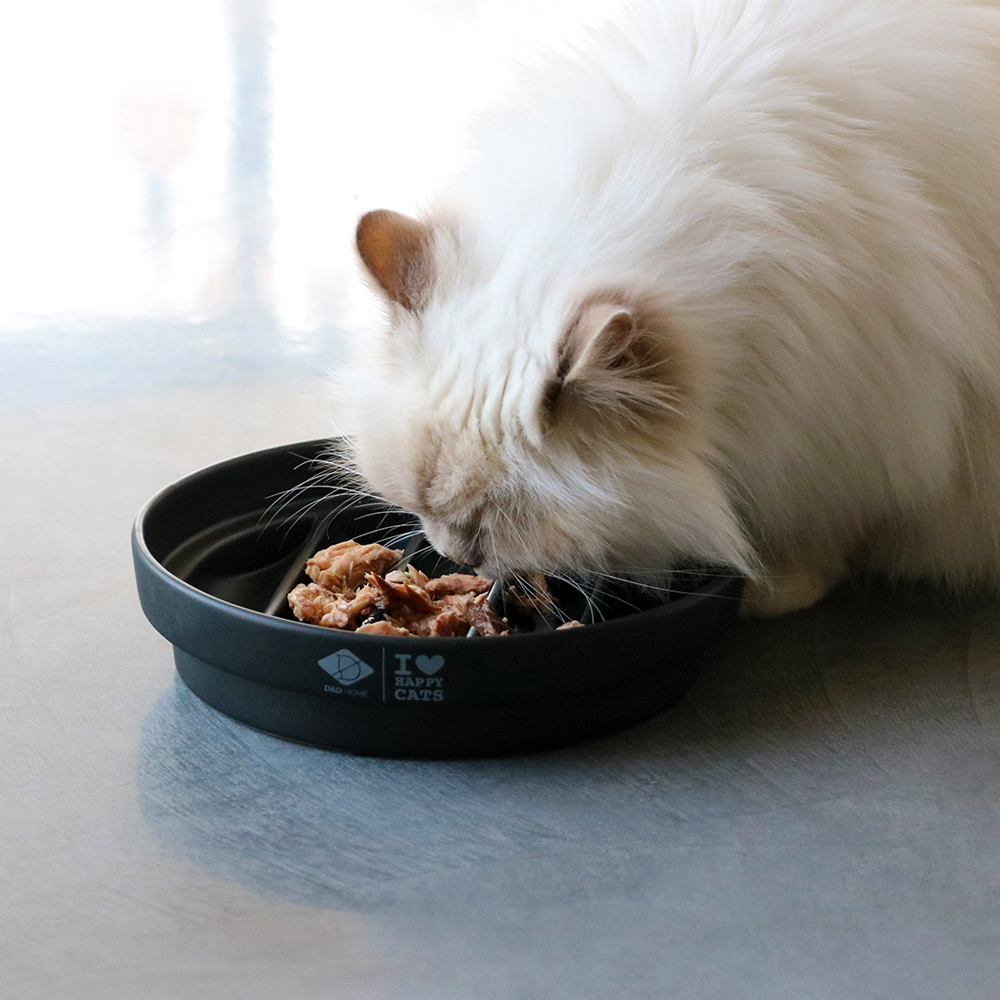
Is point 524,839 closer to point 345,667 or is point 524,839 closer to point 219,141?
point 345,667

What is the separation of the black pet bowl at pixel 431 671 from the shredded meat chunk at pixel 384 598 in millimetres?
93

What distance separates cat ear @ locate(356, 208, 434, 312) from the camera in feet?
5.38

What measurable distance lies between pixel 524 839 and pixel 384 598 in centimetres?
45

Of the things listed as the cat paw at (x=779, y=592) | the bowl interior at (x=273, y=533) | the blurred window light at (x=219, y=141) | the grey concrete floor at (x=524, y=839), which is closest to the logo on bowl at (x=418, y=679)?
the grey concrete floor at (x=524, y=839)

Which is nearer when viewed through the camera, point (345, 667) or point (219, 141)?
point (345, 667)

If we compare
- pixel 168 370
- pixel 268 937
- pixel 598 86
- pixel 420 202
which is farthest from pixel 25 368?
pixel 268 937

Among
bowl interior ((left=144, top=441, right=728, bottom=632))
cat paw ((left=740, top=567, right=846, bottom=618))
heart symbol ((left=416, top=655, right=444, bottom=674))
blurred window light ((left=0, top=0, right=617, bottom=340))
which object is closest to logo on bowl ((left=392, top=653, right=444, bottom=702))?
heart symbol ((left=416, top=655, right=444, bottom=674))

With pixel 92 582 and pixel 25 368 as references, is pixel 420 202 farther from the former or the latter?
pixel 25 368

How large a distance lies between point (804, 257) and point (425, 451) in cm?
55

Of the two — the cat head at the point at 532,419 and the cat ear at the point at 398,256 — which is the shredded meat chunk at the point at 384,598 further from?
the cat ear at the point at 398,256

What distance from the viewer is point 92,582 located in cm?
208

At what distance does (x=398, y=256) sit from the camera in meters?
1.65

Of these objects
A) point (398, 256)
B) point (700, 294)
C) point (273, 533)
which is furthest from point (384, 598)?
point (700, 294)

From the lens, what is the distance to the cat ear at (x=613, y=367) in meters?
1.38
